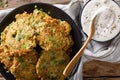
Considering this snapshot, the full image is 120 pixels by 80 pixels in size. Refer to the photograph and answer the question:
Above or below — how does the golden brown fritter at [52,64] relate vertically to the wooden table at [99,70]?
above

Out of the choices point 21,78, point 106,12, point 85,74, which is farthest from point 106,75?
point 21,78

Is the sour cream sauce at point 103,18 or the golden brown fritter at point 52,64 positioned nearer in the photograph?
the golden brown fritter at point 52,64

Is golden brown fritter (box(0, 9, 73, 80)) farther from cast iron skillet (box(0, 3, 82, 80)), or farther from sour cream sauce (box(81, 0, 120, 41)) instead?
sour cream sauce (box(81, 0, 120, 41))

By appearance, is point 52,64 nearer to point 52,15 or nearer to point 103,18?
point 52,15

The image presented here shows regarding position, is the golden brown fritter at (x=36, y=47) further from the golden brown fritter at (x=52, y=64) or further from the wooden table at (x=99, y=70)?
the wooden table at (x=99, y=70)

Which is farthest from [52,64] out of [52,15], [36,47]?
[52,15]

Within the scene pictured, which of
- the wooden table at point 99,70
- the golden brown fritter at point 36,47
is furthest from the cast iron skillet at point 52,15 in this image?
the wooden table at point 99,70

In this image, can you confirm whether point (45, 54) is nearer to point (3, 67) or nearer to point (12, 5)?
point (3, 67)
